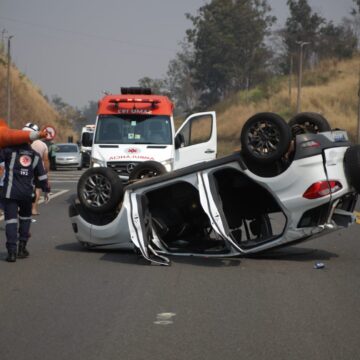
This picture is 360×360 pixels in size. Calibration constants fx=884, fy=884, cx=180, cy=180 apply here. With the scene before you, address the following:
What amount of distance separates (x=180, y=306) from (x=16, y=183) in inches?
139

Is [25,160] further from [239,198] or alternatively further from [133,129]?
[133,129]

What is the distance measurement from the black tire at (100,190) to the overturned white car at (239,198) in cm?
1

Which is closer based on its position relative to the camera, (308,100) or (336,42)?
(308,100)

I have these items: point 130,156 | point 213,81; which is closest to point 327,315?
point 130,156

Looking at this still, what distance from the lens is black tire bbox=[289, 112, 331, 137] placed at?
11.7 metres

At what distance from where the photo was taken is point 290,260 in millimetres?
11023

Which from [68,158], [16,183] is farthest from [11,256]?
[68,158]

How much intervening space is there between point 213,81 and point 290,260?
85369 millimetres

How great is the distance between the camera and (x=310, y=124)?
38.7ft

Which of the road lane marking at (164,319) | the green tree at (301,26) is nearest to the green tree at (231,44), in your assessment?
the green tree at (301,26)

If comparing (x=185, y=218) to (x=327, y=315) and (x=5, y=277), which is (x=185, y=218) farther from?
(x=327, y=315)

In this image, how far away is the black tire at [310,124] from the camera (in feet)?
38.3

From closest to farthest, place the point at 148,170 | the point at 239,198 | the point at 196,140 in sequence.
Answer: the point at 239,198
the point at 148,170
the point at 196,140

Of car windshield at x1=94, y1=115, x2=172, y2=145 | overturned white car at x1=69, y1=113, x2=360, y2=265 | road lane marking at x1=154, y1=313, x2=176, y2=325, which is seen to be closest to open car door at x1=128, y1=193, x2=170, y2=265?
overturned white car at x1=69, y1=113, x2=360, y2=265
